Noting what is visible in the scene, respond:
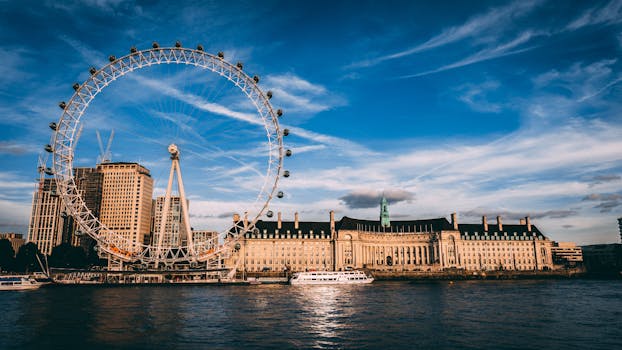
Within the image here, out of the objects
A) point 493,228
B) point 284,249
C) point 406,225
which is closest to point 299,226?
point 284,249

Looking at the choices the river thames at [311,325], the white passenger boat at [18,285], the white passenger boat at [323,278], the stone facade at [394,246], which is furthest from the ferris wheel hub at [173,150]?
the stone facade at [394,246]

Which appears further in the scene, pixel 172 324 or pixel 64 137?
pixel 64 137

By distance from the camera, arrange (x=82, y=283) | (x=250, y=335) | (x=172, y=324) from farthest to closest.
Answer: (x=82, y=283)
(x=172, y=324)
(x=250, y=335)

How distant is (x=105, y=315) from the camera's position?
5081 centimetres

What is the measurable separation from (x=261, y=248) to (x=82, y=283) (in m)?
66.6

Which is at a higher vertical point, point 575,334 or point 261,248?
point 261,248

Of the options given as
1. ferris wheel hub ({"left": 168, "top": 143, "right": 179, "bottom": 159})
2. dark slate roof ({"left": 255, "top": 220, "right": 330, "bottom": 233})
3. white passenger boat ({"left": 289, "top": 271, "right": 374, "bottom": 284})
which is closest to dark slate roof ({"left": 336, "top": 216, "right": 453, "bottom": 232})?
dark slate roof ({"left": 255, "top": 220, "right": 330, "bottom": 233})

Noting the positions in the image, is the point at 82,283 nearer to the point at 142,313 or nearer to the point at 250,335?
the point at 142,313

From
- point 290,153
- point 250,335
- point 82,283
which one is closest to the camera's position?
point 250,335

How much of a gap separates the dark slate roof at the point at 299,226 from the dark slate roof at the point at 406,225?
6423 mm

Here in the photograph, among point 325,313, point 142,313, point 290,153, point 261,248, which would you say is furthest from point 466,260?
point 142,313

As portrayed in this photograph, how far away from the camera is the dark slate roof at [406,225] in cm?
18440

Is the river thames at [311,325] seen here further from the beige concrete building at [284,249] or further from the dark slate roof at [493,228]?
the dark slate roof at [493,228]

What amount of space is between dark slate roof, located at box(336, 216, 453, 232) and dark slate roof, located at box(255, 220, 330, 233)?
21.1 feet
